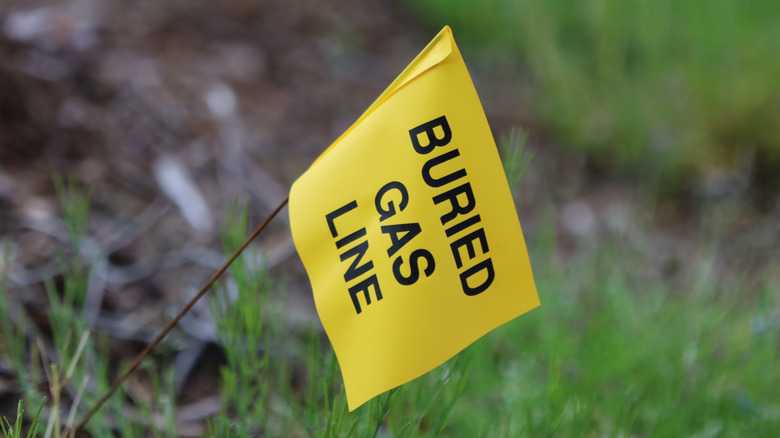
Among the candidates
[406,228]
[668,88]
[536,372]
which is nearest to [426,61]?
[406,228]

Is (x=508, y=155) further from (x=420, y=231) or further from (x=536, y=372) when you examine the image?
(x=536, y=372)

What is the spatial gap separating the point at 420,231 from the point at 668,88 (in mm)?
2002

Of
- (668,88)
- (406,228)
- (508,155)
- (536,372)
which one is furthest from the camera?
(668,88)

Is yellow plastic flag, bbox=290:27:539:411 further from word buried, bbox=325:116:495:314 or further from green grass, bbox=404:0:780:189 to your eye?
green grass, bbox=404:0:780:189

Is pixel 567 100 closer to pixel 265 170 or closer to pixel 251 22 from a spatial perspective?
pixel 265 170

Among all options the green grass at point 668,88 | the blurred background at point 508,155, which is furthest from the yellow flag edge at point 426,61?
the green grass at point 668,88

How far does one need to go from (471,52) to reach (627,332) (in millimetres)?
1992

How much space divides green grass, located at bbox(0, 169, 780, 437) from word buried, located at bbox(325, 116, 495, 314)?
0.14 meters

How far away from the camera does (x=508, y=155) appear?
76 cm

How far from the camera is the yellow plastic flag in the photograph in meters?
0.60

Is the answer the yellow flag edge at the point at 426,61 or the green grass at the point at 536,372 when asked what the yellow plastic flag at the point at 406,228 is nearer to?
the yellow flag edge at the point at 426,61

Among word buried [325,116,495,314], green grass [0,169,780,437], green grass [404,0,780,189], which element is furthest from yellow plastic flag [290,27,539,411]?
green grass [404,0,780,189]

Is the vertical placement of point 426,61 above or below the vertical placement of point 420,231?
above

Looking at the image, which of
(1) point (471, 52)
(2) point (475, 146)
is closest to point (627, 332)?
(2) point (475, 146)
